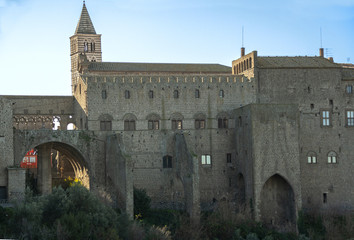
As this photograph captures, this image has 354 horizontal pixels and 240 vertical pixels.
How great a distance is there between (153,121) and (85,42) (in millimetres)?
36660

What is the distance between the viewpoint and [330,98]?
54.2 meters

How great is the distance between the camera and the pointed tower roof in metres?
86.9

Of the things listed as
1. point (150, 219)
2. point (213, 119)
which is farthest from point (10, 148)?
point (213, 119)

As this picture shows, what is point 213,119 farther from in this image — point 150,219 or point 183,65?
point 183,65

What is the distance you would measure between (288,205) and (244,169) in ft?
13.8

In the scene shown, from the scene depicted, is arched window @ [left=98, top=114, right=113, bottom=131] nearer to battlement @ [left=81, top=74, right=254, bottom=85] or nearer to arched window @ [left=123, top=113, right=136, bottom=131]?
arched window @ [left=123, top=113, right=136, bottom=131]

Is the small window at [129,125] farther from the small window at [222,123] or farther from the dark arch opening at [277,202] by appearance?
the dark arch opening at [277,202]

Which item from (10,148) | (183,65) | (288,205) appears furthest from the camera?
(183,65)

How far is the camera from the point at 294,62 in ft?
179

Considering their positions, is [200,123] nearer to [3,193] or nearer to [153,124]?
[153,124]

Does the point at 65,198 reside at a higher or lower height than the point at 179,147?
lower

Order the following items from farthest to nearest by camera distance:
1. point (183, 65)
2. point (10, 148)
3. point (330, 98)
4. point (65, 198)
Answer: point (183, 65), point (330, 98), point (10, 148), point (65, 198)

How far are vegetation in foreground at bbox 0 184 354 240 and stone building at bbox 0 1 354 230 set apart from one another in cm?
174

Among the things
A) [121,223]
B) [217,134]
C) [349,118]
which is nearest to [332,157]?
[349,118]
